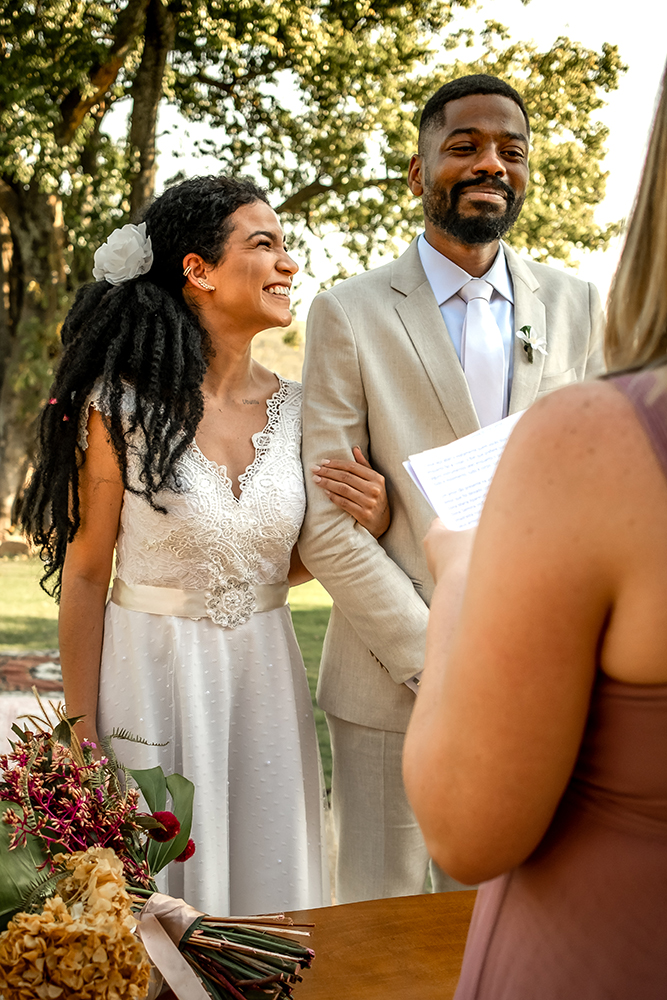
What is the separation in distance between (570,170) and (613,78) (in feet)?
4.14

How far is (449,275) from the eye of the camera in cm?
258

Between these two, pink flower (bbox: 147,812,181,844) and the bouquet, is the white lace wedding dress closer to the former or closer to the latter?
the bouquet

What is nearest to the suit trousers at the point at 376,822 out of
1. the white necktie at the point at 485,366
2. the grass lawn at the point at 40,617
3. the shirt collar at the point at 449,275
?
the white necktie at the point at 485,366

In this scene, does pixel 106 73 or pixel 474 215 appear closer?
pixel 474 215

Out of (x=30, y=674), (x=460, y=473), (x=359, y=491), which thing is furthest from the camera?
(x=30, y=674)

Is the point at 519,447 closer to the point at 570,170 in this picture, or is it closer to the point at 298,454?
the point at 298,454

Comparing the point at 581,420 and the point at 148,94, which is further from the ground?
the point at 148,94

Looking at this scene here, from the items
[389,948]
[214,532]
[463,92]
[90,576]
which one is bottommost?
[389,948]

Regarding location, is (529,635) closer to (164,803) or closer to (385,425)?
(164,803)

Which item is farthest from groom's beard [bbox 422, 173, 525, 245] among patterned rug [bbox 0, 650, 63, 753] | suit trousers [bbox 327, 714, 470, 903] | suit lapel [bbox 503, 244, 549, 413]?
patterned rug [bbox 0, 650, 63, 753]

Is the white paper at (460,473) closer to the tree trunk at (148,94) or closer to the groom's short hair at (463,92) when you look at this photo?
the groom's short hair at (463,92)

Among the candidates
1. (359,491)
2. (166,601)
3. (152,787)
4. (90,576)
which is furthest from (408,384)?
(152,787)

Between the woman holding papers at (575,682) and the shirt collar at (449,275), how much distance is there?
1791 millimetres

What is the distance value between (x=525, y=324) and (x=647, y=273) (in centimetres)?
177
